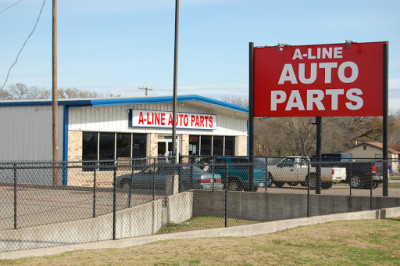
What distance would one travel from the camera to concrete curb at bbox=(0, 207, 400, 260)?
875cm

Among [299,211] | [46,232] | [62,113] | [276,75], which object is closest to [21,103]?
[62,113]

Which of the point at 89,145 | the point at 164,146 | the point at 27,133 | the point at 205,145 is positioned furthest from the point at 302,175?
the point at 27,133

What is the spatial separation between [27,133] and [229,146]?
13.7 m

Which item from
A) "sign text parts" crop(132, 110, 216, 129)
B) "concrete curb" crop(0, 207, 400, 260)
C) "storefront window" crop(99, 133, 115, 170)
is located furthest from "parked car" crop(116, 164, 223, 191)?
"sign text parts" crop(132, 110, 216, 129)

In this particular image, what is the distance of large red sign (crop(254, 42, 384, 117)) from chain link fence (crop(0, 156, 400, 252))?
2329 mm

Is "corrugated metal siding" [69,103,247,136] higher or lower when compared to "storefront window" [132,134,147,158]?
higher

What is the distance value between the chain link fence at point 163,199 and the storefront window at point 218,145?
9560 mm

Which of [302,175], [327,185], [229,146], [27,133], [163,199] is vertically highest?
[27,133]

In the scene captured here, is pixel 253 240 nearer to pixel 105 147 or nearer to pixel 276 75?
pixel 276 75

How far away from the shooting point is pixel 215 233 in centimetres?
1179

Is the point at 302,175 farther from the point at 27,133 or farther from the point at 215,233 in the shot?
the point at 27,133

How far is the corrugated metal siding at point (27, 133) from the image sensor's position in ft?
85.0

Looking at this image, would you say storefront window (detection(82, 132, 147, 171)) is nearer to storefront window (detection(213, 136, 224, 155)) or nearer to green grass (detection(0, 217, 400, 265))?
storefront window (detection(213, 136, 224, 155))

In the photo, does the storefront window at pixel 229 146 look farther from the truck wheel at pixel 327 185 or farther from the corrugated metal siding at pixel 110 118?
the truck wheel at pixel 327 185
